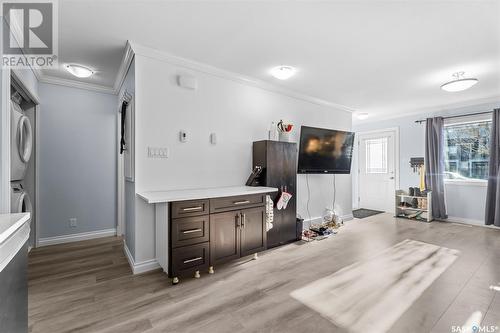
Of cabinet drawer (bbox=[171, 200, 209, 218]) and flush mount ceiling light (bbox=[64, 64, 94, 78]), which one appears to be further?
flush mount ceiling light (bbox=[64, 64, 94, 78])

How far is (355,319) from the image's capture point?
1755 mm

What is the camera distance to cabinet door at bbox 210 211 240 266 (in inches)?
95.8

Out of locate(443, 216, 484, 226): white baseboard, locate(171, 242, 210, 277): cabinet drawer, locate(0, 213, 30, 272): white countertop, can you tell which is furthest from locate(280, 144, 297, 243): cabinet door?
locate(443, 216, 484, 226): white baseboard

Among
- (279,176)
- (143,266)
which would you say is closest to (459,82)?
(279,176)

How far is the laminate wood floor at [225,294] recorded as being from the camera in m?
1.70

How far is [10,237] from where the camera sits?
1.08 meters

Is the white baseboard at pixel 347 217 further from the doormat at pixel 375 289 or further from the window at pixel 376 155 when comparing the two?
the window at pixel 376 155

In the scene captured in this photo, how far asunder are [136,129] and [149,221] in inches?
40.5

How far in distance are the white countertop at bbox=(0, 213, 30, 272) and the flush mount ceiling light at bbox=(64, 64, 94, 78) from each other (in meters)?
2.32

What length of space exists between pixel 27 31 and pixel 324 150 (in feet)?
13.4

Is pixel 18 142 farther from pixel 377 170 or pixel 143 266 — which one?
pixel 377 170

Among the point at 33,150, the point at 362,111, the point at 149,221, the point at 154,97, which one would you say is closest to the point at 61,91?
the point at 33,150

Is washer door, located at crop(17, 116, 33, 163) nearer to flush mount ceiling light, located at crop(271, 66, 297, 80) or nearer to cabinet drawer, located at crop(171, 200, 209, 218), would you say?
cabinet drawer, located at crop(171, 200, 209, 218)

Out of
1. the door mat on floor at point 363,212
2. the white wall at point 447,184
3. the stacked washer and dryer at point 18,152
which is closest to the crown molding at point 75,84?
the stacked washer and dryer at point 18,152
